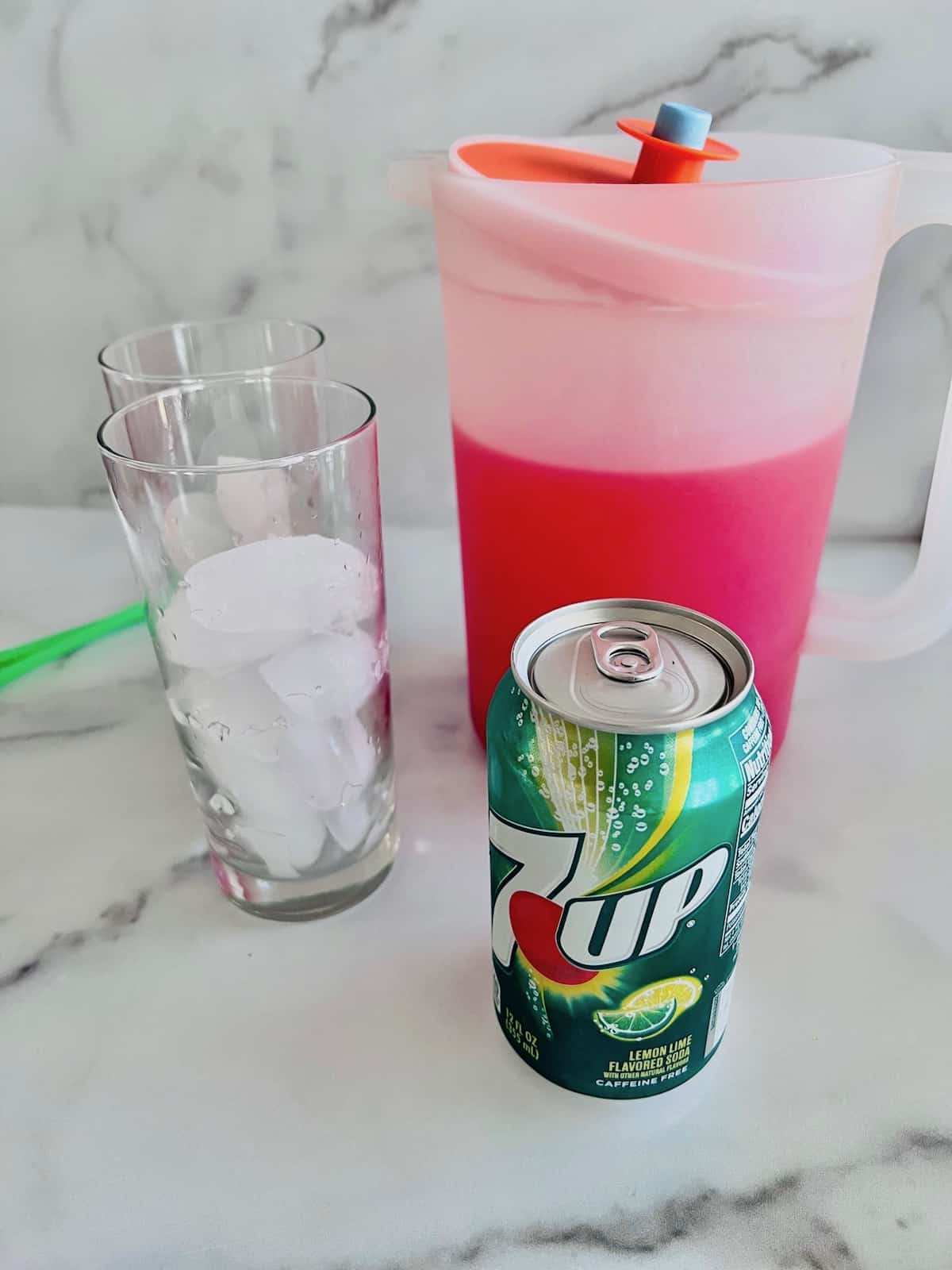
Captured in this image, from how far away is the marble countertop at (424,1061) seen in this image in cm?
35

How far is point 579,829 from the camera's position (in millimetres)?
342

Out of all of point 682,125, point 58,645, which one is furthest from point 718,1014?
point 58,645

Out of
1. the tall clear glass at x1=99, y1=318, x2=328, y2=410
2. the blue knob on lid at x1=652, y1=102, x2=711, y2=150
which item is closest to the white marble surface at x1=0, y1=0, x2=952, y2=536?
the tall clear glass at x1=99, y1=318, x2=328, y2=410

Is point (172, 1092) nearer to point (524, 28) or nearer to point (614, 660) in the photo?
point (614, 660)

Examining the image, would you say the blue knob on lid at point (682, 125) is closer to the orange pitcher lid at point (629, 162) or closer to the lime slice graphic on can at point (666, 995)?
the orange pitcher lid at point (629, 162)

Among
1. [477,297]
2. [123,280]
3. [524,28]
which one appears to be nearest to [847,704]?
[477,297]

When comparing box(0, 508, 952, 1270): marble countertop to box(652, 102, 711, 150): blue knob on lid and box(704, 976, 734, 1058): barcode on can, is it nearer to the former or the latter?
box(704, 976, 734, 1058): barcode on can

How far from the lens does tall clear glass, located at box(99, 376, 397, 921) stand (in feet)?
1.36

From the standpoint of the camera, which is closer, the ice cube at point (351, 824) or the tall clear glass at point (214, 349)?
the ice cube at point (351, 824)

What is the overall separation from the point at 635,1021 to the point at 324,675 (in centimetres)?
18

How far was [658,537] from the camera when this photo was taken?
460 mm

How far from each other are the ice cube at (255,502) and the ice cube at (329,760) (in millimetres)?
81

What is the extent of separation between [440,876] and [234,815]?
0.11 metres

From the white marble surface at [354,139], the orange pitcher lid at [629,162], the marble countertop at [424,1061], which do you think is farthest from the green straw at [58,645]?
the orange pitcher lid at [629,162]
